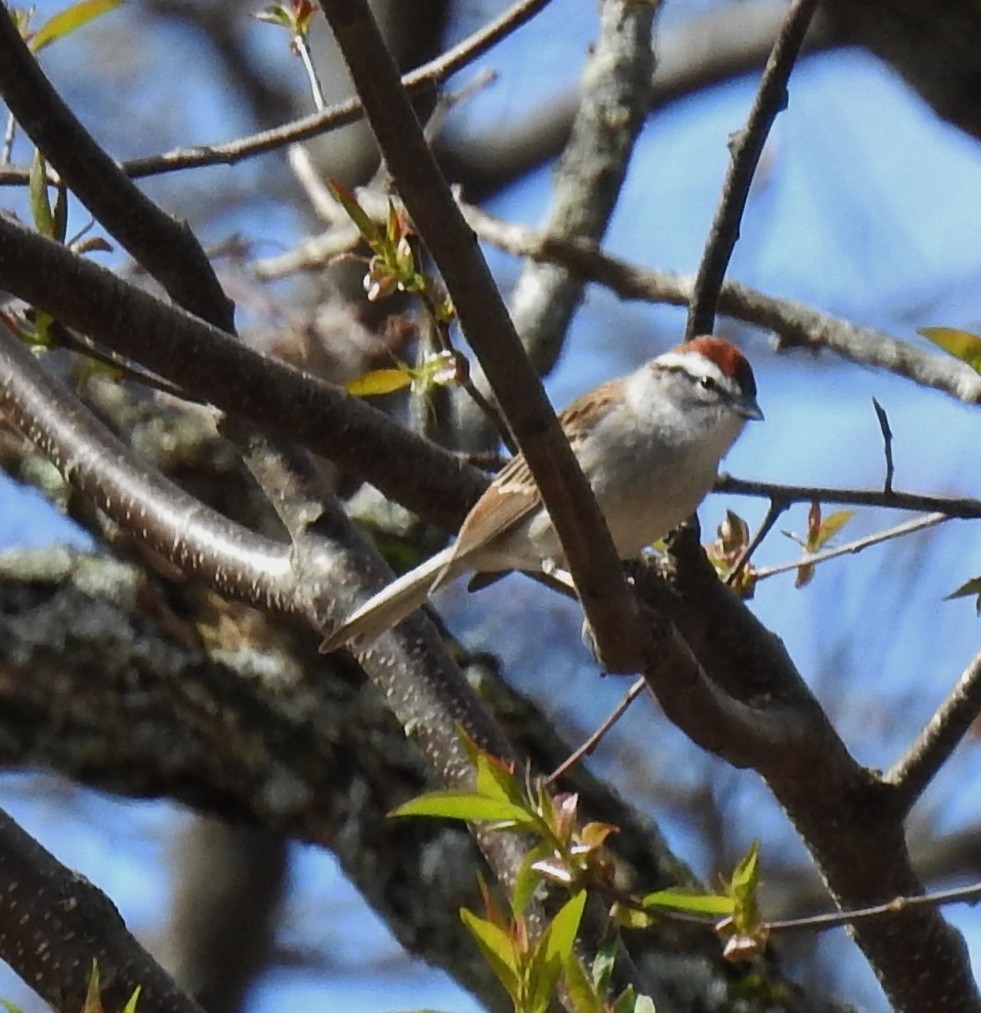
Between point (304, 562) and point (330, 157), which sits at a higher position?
point (330, 157)

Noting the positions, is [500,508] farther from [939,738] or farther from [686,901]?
[686,901]

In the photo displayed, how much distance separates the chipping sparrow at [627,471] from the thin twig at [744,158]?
29 cm

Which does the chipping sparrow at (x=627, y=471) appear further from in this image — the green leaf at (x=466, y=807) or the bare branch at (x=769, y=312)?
the green leaf at (x=466, y=807)

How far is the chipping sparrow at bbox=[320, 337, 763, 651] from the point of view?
→ 7.45ft

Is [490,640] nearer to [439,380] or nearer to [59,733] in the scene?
[59,733]

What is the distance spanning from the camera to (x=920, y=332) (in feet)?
5.10

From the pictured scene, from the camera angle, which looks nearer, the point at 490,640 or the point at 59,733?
the point at 59,733

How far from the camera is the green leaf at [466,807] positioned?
137cm

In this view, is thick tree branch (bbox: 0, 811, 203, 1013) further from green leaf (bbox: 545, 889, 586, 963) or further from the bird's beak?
the bird's beak

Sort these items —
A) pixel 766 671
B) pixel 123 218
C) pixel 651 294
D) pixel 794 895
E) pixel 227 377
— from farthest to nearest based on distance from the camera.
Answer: pixel 794 895 < pixel 651 294 < pixel 766 671 < pixel 123 218 < pixel 227 377

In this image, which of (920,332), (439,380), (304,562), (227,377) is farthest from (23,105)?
(920,332)

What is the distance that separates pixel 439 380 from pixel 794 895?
2.72 meters

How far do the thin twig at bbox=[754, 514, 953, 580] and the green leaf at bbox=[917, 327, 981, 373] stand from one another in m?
0.32

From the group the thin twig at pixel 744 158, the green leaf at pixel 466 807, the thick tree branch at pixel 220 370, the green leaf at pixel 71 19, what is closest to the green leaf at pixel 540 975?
the green leaf at pixel 466 807
